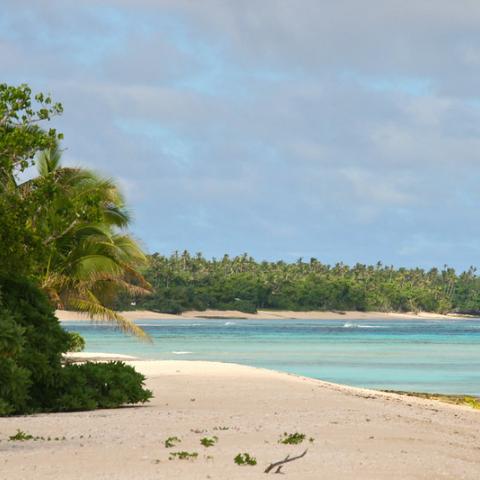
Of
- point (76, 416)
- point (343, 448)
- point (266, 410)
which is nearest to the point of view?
point (343, 448)

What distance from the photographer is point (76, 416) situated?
18953 millimetres

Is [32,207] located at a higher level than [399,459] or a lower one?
higher

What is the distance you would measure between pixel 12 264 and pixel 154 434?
4.83m

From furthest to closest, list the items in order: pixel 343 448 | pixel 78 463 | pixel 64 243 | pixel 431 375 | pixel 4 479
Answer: pixel 431 375, pixel 64 243, pixel 343 448, pixel 78 463, pixel 4 479

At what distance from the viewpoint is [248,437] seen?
15945 mm

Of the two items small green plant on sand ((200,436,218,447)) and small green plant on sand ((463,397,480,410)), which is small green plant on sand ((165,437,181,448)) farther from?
small green plant on sand ((463,397,480,410))

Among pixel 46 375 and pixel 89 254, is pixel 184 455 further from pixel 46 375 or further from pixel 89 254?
pixel 89 254

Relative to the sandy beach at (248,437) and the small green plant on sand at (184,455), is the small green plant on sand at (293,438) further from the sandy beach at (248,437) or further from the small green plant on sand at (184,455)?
the small green plant on sand at (184,455)

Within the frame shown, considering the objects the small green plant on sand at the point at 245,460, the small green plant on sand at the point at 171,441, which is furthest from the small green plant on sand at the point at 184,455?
the small green plant on sand at the point at 171,441

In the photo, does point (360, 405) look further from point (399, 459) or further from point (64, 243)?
point (64, 243)

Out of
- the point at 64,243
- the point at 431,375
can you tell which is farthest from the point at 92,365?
the point at 431,375

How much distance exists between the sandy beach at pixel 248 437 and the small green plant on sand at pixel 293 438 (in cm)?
13

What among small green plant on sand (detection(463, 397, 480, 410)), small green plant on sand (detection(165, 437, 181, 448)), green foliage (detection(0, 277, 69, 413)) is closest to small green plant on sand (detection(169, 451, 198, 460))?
small green plant on sand (detection(165, 437, 181, 448))

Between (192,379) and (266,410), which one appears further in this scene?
(192,379)
